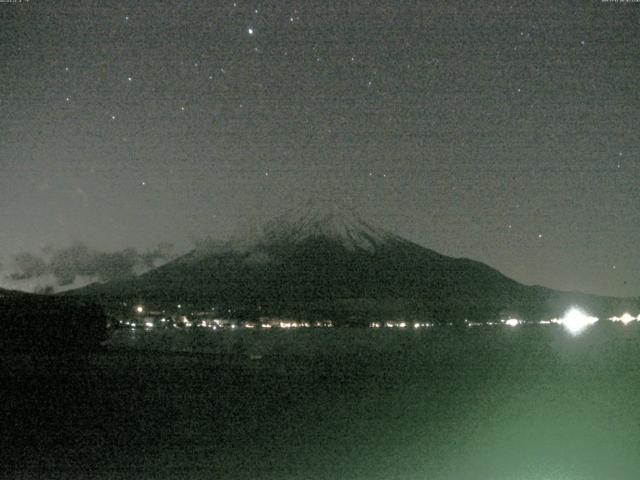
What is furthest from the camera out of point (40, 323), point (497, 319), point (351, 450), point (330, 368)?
point (497, 319)

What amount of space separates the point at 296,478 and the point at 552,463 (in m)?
3.60

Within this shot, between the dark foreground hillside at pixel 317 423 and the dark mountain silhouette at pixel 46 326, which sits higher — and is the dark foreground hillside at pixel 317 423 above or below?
below

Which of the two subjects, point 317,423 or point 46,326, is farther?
point 46,326

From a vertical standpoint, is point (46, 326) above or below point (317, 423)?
above

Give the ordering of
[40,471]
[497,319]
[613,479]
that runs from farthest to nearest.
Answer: [497,319], [40,471], [613,479]

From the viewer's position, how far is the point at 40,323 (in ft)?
122

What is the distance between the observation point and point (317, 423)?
1647cm

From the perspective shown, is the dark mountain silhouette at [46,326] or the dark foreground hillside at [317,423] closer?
the dark foreground hillside at [317,423]

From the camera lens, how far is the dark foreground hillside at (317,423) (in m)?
11.8

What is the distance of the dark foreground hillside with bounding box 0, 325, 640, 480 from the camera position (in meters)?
11.8

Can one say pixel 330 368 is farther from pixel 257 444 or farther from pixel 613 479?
pixel 613 479

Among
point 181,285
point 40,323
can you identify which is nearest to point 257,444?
point 40,323

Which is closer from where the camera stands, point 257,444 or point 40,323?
point 257,444

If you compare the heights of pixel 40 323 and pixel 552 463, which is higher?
pixel 40 323
